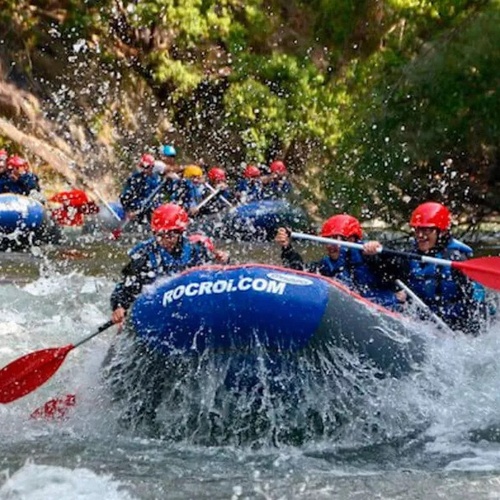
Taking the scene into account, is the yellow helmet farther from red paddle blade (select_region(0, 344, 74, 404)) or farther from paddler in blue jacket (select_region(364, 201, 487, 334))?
red paddle blade (select_region(0, 344, 74, 404))

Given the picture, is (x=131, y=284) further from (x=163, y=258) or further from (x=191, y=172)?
(x=191, y=172)

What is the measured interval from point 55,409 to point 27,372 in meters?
0.27

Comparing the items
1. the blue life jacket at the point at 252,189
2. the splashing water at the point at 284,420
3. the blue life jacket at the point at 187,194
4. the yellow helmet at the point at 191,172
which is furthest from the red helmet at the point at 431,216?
the blue life jacket at the point at 252,189

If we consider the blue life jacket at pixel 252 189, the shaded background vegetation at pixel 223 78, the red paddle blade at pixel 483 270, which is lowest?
the red paddle blade at pixel 483 270

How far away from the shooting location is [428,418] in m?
5.94

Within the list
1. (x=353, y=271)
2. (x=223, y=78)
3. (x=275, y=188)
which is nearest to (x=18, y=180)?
(x=275, y=188)

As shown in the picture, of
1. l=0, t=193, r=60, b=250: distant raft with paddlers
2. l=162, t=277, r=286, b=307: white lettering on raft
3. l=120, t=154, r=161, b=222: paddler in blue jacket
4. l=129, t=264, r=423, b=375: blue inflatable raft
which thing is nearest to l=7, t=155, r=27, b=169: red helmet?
l=0, t=193, r=60, b=250: distant raft with paddlers

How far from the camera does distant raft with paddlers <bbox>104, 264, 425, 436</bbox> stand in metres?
5.41

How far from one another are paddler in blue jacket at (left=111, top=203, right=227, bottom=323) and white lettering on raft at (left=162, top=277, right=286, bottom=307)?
977 mm

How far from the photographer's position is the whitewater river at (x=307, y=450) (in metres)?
4.80

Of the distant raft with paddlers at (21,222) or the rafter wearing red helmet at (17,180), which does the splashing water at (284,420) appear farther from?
the rafter wearing red helmet at (17,180)

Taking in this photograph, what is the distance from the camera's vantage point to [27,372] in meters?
6.18

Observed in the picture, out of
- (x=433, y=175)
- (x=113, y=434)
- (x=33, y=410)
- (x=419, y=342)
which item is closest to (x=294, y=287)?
(x=419, y=342)

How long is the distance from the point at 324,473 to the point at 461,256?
2.21 metres
